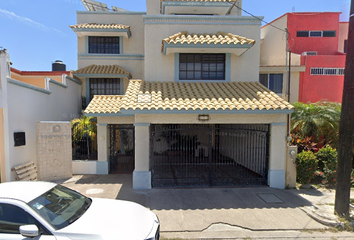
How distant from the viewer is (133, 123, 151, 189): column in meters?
7.12

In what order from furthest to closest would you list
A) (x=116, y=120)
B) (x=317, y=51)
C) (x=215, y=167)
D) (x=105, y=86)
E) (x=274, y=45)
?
(x=274, y=45), (x=317, y=51), (x=105, y=86), (x=116, y=120), (x=215, y=167)

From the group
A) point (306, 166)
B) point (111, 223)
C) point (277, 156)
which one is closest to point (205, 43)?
point (277, 156)

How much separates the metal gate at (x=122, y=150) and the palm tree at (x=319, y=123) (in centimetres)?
832

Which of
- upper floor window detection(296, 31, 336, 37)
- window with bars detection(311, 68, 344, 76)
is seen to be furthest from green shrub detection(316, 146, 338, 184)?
upper floor window detection(296, 31, 336, 37)

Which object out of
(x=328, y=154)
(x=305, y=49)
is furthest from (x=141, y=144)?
(x=305, y=49)

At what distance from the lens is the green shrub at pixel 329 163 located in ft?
25.0

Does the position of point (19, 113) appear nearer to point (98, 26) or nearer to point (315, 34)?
point (98, 26)

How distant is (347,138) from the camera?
5.08 meters

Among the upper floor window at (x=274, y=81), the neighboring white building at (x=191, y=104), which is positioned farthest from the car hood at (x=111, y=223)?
the upper floor window at (x=274, y=81)

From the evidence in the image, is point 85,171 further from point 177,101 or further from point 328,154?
point 328,154

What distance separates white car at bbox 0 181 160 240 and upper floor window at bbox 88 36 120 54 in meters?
12.0

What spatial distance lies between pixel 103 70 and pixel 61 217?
11406mm

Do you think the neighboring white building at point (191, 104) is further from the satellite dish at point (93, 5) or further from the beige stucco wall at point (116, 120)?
the satellite dish at point (93, 5)

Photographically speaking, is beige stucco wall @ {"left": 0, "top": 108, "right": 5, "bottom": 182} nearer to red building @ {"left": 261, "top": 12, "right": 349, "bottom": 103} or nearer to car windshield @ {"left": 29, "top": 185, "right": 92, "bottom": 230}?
car windshield @ {"left": 29, "top": 185, "right": 92, "bottom": 230}
